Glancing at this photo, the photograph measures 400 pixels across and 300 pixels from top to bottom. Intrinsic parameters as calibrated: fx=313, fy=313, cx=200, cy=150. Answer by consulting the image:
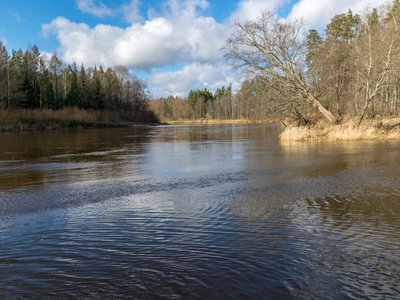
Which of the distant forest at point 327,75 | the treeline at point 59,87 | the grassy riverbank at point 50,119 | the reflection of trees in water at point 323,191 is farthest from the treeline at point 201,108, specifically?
the reflection of trees in water at point 323,191

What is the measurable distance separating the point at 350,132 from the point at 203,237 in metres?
19.3

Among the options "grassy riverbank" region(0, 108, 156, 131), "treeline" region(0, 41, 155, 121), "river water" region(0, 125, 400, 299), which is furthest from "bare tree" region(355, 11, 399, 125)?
"treeline" region(0, 41, 155, 121)

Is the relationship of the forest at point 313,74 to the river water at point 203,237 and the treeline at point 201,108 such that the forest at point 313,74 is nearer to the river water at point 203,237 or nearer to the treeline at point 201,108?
the river water at point 203,237

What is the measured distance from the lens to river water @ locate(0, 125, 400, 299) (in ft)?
11.1

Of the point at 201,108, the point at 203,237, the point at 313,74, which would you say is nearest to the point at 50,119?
the point at 313,74

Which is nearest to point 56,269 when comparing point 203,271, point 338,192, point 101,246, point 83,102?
point 101,246

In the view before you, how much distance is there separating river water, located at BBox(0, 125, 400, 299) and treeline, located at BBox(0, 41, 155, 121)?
5740 cm

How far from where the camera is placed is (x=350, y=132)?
2102 cm

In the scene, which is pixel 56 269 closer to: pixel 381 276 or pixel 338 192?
pixel 381 276

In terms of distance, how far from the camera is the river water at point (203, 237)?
11.1 feet

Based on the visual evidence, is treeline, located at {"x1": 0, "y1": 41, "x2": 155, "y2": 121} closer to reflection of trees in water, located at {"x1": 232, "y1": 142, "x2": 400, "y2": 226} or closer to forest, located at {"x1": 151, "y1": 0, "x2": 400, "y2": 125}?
forest, located at {"x1": 151, "y1": 0, "x2": 400, "y2": 125}

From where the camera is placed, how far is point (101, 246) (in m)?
4.41

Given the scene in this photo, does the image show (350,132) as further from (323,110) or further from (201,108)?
(201,108)

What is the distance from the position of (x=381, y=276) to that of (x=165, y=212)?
3.70 meters
